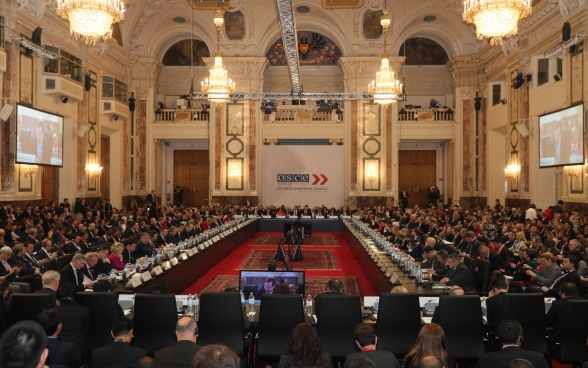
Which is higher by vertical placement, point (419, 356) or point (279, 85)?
point (279, 85)

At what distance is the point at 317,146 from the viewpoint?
24219 mm

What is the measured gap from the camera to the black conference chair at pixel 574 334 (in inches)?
189

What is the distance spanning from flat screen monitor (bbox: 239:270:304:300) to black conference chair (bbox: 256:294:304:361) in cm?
133

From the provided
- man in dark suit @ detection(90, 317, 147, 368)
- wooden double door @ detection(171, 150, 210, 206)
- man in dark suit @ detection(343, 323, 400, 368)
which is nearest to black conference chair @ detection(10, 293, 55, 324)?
man in dark suit @ detection(90, 317, 147, 368)

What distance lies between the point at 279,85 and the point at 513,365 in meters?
24.4

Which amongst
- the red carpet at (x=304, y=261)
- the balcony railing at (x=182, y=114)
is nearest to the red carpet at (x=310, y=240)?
the red carpet at (x=304, y=261)

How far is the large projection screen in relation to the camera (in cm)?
2427

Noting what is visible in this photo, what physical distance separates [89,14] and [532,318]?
737 centimetres

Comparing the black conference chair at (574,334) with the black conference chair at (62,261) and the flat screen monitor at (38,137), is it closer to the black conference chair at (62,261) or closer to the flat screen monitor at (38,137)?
the black conference chair at (62,261)

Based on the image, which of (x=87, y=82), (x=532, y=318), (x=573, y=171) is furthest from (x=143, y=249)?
(x=87, y=82)

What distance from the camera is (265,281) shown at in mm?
6324

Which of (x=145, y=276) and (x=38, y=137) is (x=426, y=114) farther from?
(x=145, y=276)

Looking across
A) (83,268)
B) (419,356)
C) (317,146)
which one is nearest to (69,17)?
(83,268)

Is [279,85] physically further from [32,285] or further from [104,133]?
[32,285]
